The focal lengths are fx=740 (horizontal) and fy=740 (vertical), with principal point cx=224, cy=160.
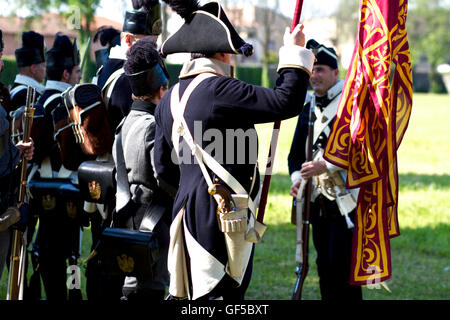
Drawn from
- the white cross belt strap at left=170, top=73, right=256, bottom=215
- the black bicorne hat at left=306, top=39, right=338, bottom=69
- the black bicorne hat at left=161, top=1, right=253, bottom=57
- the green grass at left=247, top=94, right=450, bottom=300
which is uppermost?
the black bicorne hat at left=161, top=1, right=253, bottom=57

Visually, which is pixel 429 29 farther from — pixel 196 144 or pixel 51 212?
pixel 196 144

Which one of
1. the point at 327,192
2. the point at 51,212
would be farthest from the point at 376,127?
the point at 51,212

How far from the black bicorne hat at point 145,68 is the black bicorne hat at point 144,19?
0.70m

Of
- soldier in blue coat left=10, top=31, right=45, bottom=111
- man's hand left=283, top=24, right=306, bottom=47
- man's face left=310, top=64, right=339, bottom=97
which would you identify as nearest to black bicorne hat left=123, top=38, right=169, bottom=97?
man's hand left=283, top=24, right=306, bottom=47

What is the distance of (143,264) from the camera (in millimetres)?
4102

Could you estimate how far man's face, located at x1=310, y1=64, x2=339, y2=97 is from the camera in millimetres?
5262

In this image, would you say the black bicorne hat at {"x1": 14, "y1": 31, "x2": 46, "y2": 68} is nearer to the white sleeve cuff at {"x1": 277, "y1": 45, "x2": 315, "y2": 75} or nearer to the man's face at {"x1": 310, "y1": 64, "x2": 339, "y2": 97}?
the man's face at {"x1": 310, "y1": 64, "x2": 339, "y2": 97}

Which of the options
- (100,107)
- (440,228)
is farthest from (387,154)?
(440,228)

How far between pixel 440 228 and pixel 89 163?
17.5 feet

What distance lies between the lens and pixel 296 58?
133 inches

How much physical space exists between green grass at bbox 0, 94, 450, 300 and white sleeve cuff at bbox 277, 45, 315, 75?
32.7 inches

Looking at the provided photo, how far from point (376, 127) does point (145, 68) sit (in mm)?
1337

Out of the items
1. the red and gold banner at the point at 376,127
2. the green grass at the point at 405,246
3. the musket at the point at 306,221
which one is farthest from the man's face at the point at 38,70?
the red and gold banner at the point at 376,127

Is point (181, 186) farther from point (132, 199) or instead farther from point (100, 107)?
point (100, 107)
